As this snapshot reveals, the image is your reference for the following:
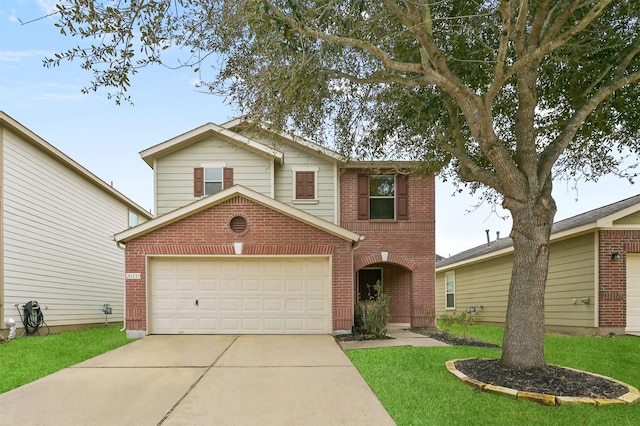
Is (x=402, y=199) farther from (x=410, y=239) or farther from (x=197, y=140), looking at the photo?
(x=197, y=140)

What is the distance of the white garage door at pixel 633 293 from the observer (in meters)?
11.4

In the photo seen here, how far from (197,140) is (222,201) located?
353 cm

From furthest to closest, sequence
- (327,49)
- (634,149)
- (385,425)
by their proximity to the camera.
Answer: (634,149) → (327,49) → (385,425)

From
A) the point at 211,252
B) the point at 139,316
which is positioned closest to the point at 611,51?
the point at 211,252

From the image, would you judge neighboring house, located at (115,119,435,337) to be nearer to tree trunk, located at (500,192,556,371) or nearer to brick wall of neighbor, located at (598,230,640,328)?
tree trunk, located at (500,192,556,371)

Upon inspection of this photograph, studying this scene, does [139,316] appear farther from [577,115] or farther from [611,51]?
[611,51]

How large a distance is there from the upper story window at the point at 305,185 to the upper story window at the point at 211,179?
2165mm

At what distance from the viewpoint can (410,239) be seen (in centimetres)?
1384

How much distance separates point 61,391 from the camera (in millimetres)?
5840

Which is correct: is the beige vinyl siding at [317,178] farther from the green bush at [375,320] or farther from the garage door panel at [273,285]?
the green bush at [375,320]

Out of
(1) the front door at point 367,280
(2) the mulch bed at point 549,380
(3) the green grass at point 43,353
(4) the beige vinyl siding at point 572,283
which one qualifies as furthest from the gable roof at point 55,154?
(4) the beige vinyl siding at point 572,283

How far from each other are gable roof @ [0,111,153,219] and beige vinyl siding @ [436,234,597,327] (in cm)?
1581

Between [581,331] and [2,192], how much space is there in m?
16.3

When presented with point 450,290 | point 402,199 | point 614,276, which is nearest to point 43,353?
point 402,199
